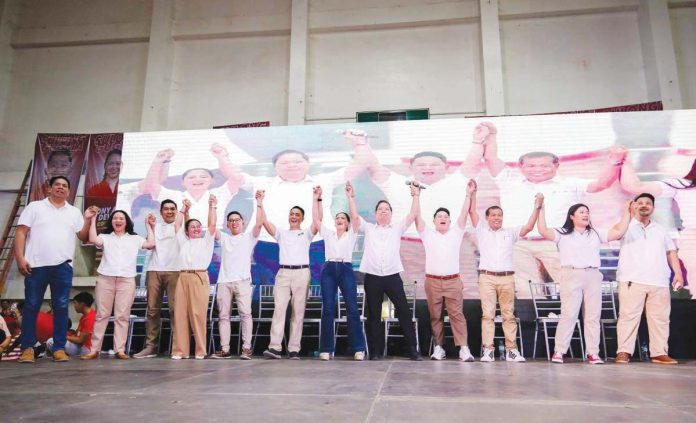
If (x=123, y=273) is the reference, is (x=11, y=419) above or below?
below

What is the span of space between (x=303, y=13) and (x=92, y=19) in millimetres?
3807

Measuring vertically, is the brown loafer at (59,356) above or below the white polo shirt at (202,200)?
below

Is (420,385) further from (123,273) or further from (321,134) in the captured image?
(321,134)

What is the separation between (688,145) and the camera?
461 centimetres

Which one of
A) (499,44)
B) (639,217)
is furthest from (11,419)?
(499,44)

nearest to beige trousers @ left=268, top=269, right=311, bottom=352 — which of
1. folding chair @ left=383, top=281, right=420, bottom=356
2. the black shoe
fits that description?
the black shoe

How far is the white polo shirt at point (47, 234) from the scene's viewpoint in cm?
340

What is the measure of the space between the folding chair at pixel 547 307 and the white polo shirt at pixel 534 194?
20.7 inches

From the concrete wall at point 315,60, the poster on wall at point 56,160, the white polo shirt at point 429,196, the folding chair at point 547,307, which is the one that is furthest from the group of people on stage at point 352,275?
the concrete wall at point 315,60

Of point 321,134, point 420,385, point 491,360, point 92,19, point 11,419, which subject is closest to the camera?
point 11,419

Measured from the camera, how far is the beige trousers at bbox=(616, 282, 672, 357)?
11.6 ft

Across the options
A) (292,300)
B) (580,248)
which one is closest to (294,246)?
(292,300)

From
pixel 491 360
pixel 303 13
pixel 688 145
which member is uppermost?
pixel 303 13

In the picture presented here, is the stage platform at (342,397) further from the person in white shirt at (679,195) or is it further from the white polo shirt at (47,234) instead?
the person in white shirt at (679,195)
